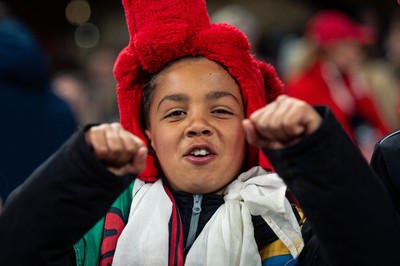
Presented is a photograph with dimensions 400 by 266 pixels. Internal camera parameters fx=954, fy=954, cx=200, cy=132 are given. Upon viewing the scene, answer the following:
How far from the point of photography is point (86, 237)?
8.66 feet

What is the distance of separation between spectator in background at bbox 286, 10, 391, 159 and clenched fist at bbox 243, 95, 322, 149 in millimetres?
3508

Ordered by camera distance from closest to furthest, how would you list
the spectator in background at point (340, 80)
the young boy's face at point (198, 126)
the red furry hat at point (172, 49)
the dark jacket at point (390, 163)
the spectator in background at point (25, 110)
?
the dark jacket at point (390, 163) < the young boy's face at point (198, 126) < the red furry hat at point (172, 49) < the spectator in background at point (25, 110) < the spectator in background at point (340, 80)

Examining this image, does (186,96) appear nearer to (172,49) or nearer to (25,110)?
(172,49)

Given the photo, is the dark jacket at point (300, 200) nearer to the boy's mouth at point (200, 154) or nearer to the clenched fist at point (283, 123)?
the clenched fist at point (283, 123)

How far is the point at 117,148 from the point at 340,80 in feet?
13.3

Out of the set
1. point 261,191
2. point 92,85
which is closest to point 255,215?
point 261,191

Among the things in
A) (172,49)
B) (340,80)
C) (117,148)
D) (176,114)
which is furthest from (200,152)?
(340,80)

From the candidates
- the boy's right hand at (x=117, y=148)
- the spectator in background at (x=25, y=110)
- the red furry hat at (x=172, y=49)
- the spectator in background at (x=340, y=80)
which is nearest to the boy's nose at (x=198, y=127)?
the red furry hat at (x=172, y=49)

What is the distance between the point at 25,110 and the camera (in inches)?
176

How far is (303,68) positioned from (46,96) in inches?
A: 82.0

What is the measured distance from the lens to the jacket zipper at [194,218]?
267cm

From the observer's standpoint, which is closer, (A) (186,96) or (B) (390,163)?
(B) (390,163)

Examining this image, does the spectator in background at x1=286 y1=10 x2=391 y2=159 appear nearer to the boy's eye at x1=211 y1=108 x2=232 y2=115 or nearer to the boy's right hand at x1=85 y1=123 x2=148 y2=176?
the boy's eye at x1=211 y1=108 x2=232 y2=115

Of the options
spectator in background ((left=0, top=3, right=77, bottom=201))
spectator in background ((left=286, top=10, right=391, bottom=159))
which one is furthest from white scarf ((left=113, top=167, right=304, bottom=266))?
spectator in background ((left=286, top=10, right=391, bottom=159))
